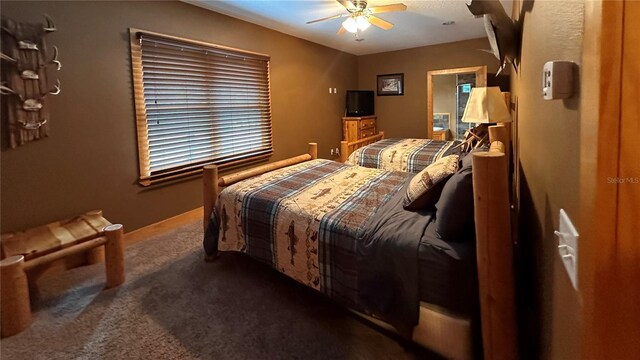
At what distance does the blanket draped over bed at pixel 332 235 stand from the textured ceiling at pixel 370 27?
2169 mm

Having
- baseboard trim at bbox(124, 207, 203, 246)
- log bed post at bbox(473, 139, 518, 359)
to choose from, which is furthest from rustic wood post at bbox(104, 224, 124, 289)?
log bed post at bbox(473, 139, 518, 359)

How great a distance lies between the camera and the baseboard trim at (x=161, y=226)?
3160 mm

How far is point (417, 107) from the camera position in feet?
21.7

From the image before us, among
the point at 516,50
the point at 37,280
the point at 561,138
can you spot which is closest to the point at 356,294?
the point at 561,138

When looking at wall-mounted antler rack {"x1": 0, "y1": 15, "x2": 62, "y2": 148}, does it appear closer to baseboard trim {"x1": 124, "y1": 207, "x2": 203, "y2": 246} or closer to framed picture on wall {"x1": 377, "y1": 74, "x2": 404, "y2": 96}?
baseboard trim {"x1": 124, "y1": 207, "x2": 203, "y2": 246}

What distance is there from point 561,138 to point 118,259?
2568mm

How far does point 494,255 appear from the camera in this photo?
130 cm

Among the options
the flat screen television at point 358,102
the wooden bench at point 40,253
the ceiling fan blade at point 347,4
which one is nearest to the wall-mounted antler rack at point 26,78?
the wooden bench at point 40,253

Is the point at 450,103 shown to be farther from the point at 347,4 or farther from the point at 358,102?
the point at 347,4

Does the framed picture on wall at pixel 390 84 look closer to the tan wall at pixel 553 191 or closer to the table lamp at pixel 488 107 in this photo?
the table lamp at pixel 488 107

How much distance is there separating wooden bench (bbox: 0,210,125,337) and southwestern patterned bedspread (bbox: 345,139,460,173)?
279 cm

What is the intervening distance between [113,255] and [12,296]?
550 mm

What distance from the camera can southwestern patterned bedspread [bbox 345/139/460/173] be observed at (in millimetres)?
3807

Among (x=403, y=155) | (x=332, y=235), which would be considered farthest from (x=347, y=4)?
(x=332, y=235)
